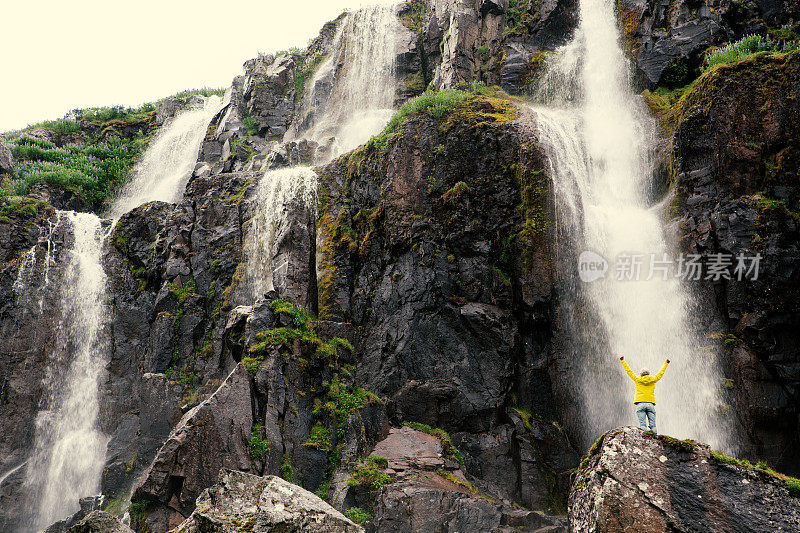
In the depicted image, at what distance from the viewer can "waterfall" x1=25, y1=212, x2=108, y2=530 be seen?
1748cm

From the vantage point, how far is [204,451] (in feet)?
42.8

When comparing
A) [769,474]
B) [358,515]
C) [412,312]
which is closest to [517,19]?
[412,312]

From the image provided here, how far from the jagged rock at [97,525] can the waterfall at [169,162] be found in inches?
940

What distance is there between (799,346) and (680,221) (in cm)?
442

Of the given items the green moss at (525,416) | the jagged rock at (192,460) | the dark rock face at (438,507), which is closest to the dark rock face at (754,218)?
the green moss at (525,416)

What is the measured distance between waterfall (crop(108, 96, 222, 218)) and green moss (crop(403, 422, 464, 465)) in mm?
20082

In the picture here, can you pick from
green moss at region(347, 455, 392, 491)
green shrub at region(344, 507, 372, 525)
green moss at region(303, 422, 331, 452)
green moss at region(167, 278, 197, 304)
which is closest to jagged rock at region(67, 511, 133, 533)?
green shrub at region(344, 507, 372, 525)

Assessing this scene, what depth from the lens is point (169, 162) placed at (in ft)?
106

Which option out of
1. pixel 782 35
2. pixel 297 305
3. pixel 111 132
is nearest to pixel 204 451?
pixel 297 305

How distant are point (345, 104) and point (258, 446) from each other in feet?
71.3

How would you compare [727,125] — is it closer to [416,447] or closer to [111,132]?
[416,447]

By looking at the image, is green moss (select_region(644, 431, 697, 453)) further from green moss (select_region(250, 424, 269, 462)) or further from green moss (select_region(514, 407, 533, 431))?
green moss (select_region(250, 424, 269, 462))

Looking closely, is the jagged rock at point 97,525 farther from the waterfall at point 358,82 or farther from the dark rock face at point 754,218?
the waterfall at point 358,82

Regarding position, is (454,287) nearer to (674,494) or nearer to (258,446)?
(258,446)
